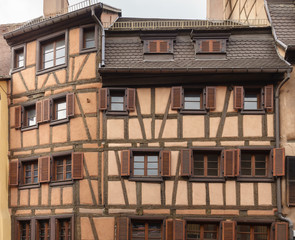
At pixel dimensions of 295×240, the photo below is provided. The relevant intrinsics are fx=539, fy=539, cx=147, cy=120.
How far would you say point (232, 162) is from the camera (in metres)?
16.7

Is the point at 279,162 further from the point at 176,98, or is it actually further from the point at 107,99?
the point at 107,99

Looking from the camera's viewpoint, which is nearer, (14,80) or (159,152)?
(159,152)

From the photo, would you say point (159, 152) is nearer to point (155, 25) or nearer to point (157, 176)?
point (157, 176)

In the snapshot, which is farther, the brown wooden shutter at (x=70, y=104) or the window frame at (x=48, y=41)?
the window frame at (x=48, y=41)

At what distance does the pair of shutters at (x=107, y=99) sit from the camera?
17.1 m

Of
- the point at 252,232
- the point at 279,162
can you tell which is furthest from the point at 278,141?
the point at 252,232

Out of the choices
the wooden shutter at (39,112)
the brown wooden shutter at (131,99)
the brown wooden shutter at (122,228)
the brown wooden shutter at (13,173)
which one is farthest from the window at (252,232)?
the brown wooden shutter at (13,173)

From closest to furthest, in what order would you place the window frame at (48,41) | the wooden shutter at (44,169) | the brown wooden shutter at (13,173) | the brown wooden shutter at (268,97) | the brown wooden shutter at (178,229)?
the brown wooden shutter at (178,229)
the brown wooden shutter at (268,97)
the wooden shutter at (44,169)
the window frame at (48,41)
the brown wooden shutter at (13,173)

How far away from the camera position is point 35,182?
18.3 metres

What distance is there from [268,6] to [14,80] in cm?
938

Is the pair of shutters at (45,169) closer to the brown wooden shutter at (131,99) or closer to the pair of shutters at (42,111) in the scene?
the pair of shutters at (42,111)

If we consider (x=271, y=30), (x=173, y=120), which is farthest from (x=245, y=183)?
(x=271, y=30)

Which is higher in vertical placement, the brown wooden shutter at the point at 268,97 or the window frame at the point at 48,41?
the window frame at the point at 48,41

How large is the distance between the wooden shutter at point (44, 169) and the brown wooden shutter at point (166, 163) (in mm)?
3856
